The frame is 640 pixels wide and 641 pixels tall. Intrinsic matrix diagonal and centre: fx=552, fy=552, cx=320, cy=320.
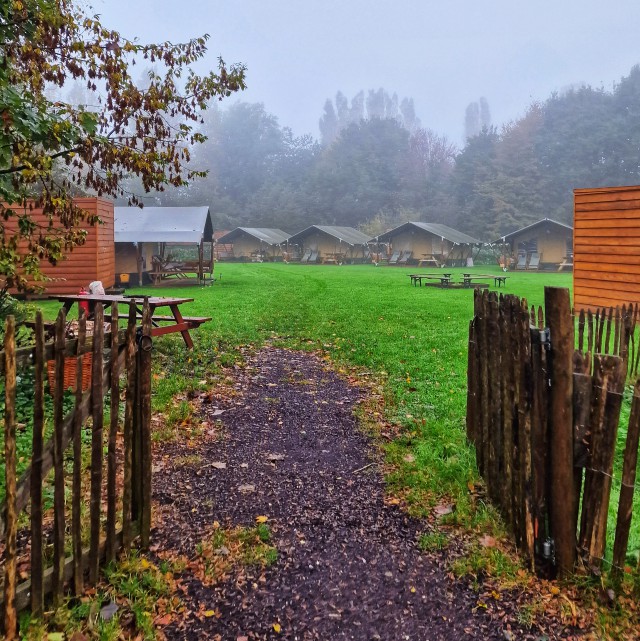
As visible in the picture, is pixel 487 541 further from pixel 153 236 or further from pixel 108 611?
pixel 153 236

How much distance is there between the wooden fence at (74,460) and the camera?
2607 millimetres

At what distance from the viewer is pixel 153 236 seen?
2639 cm

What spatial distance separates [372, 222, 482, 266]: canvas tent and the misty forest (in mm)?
13801

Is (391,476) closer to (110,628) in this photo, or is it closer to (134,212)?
(110,628)

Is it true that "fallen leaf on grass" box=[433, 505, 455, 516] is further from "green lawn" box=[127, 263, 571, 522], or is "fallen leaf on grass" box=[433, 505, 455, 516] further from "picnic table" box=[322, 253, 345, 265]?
"picnic table" box=[322, 253, 345, 265]

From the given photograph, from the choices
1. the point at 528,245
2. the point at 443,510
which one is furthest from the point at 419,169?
the point at 443,510

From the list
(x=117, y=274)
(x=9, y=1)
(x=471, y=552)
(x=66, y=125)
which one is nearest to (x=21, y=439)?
(x=66, y=125)

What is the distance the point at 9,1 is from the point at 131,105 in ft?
5.93

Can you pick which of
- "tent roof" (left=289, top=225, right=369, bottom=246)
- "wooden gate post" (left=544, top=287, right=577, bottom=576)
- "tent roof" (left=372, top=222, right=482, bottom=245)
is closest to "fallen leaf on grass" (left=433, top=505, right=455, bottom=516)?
"wooden gate post" (left=544, top=287, right=577, bottom=576)

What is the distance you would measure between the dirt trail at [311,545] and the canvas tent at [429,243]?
4987 cm

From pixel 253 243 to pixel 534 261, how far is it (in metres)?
31.7

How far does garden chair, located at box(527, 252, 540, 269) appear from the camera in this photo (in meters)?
49.2

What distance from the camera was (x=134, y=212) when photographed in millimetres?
29891

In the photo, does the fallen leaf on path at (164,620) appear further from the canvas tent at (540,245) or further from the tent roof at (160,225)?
the canvas tent at (540,245)
